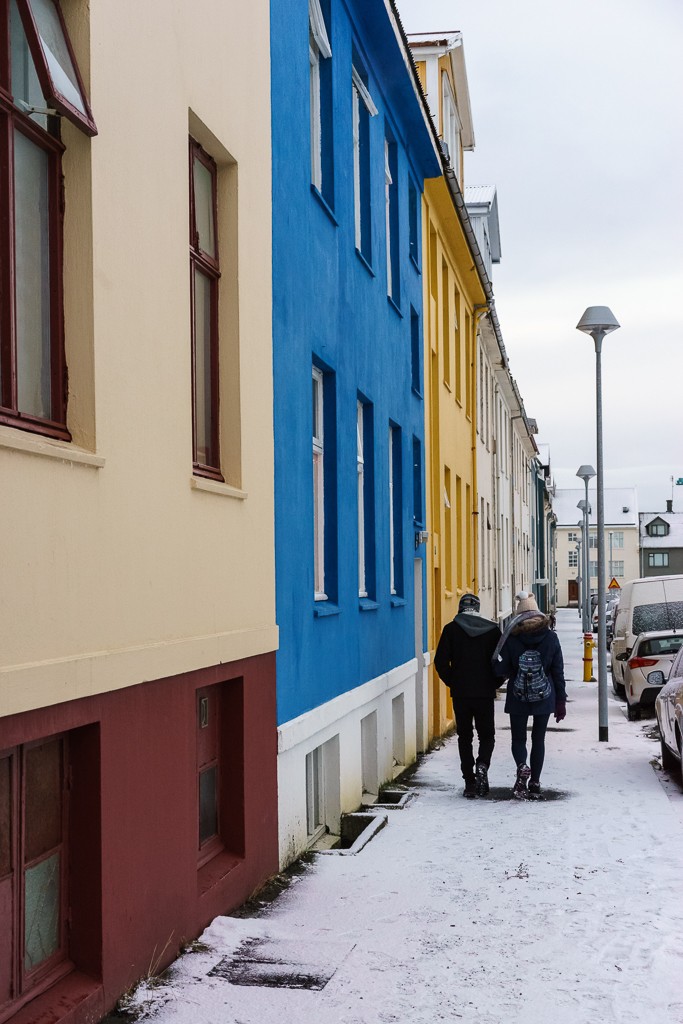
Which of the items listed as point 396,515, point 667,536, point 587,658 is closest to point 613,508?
point 667,536

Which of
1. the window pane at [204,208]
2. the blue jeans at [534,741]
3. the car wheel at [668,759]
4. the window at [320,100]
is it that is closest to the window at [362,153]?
the window at [320,100]

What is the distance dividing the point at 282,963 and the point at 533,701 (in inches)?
235

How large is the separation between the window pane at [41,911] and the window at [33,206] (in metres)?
1.62

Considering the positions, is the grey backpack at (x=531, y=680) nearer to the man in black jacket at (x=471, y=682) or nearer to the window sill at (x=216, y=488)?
the man in black jacket at (x=471, y=682)

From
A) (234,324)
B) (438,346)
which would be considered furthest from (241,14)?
(438,346)

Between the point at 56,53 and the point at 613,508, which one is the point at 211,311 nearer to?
the point at 56,53

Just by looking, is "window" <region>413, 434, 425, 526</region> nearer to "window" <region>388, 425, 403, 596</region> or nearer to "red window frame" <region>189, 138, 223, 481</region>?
"window" <region>388, 425, 403, 596</region>

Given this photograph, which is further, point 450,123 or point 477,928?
point 450,123

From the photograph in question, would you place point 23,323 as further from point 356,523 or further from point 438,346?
point 438,346

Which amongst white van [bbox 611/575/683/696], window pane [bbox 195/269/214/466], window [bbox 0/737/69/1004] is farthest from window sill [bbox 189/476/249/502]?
white van [bbox 611/575/683/696]

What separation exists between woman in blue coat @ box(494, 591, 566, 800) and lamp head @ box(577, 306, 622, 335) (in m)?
7.05

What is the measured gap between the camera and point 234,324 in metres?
7.52

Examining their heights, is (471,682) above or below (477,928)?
above

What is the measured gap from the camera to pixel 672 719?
1238cm
